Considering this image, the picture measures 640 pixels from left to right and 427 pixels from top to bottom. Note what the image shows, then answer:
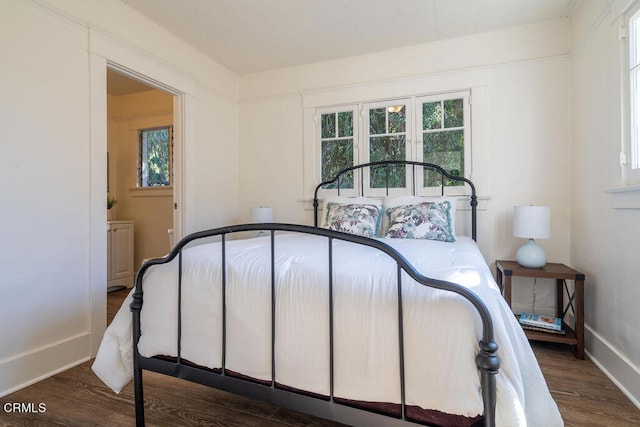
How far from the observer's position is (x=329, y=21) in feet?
8.86

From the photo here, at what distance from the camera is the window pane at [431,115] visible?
3.01m

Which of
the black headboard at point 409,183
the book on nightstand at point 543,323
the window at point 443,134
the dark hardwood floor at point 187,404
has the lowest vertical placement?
the dark hardwood floor at point 187,404

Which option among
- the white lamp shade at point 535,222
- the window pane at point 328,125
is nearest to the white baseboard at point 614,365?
the white lamp shade at point 535,222

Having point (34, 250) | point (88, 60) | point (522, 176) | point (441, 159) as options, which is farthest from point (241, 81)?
point (522, 176)

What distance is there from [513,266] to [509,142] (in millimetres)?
1086

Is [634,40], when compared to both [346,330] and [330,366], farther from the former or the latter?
[330,366]

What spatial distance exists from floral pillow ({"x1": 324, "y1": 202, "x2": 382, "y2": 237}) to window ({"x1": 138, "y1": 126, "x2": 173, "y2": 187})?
2.61 m

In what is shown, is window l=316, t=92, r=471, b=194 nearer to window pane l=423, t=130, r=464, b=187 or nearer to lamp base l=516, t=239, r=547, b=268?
window pane l=423, t=130, r=464, b=187

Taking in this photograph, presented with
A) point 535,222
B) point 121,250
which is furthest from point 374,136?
point 121,250

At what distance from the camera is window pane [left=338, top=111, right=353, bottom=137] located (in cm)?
335

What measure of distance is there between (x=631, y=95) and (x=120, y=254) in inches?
191

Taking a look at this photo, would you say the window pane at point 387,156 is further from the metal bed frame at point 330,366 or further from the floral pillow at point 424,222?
the metal bed frame at point 330,366

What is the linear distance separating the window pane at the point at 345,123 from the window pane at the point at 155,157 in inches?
94.8

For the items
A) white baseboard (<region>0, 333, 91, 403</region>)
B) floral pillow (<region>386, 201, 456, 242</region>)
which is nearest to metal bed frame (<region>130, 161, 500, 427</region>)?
white baseboard (<region>0, 333, 91, 403</region>)
